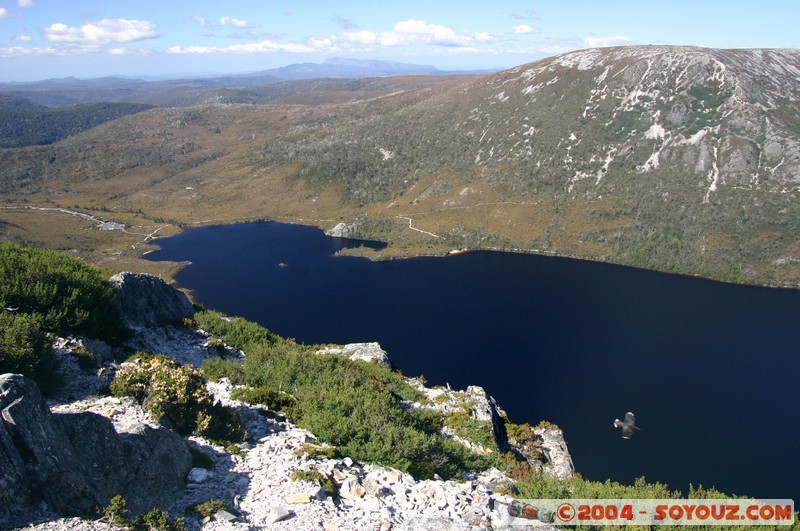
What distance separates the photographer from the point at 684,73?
16525 cm

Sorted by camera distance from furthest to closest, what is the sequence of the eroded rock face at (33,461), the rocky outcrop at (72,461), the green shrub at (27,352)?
the green shrub at (27,352)
the rocky outcrop at (72,461)
the eroded rock face at (33,461)

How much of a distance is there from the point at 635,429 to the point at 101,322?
5570 centimetres

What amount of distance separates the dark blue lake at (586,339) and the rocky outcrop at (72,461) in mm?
44521

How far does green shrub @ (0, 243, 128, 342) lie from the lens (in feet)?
88.2

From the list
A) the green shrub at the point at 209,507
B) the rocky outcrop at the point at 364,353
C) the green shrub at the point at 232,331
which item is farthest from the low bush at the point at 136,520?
the rocky outcrop at the point at 364,353

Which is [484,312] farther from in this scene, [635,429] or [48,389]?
[48,389]

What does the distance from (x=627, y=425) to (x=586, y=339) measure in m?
23.6

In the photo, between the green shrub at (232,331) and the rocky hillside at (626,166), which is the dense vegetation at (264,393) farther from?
the rocky hillside at (626,166)

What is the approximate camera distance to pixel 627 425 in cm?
5706

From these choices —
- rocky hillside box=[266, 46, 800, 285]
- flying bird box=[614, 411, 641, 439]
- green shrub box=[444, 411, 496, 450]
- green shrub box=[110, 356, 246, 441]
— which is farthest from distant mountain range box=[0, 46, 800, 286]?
green shrub box=[110, 356, 246, 441]

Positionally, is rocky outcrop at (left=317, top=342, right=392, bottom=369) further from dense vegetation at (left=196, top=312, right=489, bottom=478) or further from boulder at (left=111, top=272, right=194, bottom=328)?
boulder at (left=111, top=272, right=194, bottom=328)

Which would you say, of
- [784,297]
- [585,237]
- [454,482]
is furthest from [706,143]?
[454,482]

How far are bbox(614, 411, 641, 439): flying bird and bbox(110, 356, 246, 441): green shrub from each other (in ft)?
160

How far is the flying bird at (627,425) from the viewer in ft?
183
